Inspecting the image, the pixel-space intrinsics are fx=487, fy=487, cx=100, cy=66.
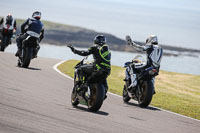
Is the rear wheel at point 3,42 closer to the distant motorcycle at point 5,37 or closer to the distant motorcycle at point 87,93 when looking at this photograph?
the distant motorcycle at point 5,37

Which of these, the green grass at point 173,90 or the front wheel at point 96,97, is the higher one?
the front wheel at point 96,97

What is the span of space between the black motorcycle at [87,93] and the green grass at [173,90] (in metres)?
3.82

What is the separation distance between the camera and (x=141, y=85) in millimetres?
14289

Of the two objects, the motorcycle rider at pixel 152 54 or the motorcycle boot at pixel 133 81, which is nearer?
the motorcycle rider at pixel 152 54

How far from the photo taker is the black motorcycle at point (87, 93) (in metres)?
10.9

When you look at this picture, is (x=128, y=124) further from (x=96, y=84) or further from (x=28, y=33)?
(x=28, y=33)

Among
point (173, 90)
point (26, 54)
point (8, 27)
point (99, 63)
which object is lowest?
point (173, 90)

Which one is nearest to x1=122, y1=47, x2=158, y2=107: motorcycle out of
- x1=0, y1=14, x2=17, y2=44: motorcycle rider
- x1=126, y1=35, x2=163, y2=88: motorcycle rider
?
x1=126, y1=35, x2=163, y2=88: motorcycle rider

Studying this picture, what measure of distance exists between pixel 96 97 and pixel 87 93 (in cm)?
51

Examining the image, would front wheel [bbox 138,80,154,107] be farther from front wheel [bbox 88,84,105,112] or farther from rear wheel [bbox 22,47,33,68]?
rear wheel [bbox 22,47,33,68]

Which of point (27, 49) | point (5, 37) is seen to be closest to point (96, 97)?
point (27, 49)

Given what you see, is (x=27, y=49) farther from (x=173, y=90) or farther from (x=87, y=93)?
(x=87, y=93)

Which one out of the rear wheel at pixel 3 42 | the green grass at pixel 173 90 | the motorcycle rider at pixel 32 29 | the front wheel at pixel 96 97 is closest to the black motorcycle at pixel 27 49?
the motorcycle rider at pixel 32 29

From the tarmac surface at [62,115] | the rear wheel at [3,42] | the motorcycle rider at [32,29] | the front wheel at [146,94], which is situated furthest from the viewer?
the rear wheel at [3,42]
